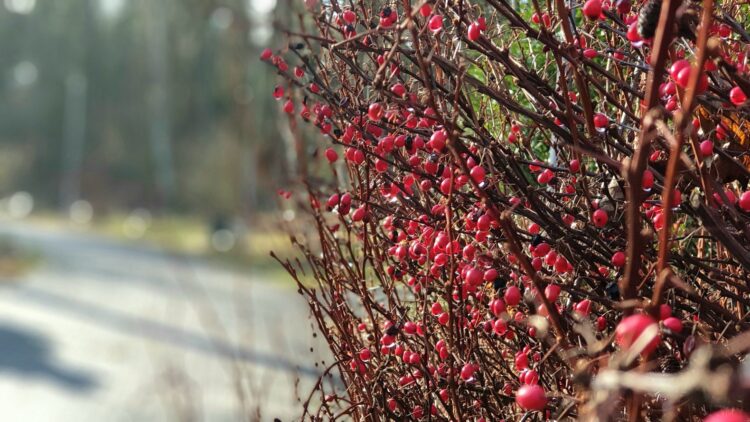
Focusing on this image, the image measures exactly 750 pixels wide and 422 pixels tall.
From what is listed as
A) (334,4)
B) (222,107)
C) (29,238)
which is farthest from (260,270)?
(222,107)

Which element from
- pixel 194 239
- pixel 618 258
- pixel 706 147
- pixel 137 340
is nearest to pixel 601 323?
pixel 618 258

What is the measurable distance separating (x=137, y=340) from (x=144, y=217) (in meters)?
17.3

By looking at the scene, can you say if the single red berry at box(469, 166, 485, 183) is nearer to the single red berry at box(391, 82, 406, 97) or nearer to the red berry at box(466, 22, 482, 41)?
the red berry at box(466, 22, 482, 41)

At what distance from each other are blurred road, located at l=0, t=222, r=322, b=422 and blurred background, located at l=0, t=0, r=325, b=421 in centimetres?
4

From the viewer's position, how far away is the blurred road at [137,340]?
17.7ft

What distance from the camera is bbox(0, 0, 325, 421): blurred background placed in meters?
3.85

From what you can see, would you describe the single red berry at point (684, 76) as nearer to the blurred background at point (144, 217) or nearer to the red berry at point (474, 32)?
the red berry at point (474, 32)

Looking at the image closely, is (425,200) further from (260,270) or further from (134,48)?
(134,48)

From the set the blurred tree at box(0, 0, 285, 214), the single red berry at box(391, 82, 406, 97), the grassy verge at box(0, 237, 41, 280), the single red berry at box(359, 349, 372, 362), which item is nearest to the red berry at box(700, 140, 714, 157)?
the single red berry at box(391, 82, 406, 97)

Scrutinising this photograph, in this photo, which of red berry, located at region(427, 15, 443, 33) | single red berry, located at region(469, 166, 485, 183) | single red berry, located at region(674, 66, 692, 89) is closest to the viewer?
single red berry, located at region(674, 66, 692, 89)

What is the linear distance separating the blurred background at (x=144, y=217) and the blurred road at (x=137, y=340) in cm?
Result: 4

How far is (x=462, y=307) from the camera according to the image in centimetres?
150

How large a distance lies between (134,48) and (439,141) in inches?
1374

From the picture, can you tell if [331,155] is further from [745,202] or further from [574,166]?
[745,202]
